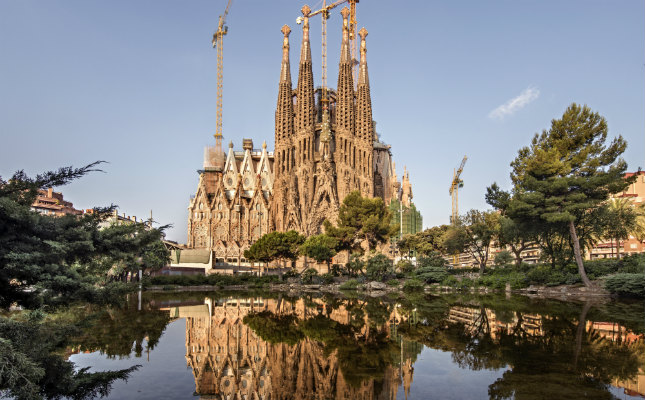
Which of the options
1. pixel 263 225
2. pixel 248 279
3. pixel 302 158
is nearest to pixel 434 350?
pixel 248 279

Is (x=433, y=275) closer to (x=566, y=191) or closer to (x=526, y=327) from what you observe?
(x=566, y=191)

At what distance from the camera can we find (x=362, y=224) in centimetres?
5569

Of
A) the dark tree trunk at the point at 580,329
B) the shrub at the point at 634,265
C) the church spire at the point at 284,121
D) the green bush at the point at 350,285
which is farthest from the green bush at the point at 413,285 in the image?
the church spire at the point at 284,121

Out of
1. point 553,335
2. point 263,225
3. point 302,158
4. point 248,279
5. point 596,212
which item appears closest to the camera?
point 553,335

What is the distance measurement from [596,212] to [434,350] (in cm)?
2708

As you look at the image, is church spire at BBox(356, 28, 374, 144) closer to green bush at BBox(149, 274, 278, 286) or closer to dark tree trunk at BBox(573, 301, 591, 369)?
green bush at BBox(149, 274, 278, 286)

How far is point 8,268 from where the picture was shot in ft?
22.2

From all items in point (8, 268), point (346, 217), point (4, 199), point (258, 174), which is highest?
point (258, 174)

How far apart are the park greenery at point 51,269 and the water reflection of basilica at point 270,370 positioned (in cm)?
224

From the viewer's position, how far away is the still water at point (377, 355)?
324 inches

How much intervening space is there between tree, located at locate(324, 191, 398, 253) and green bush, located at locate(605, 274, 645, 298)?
2995 centimetres

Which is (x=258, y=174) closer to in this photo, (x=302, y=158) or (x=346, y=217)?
(x=302, y=158)

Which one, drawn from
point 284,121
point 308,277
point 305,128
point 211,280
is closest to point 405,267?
point 308,277

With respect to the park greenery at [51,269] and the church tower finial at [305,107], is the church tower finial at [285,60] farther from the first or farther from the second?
the park greenery at [51,269]
